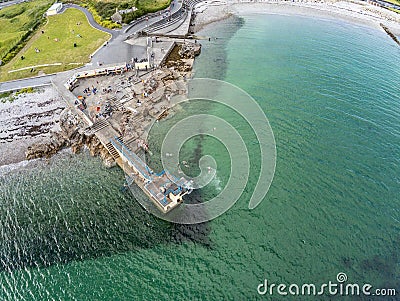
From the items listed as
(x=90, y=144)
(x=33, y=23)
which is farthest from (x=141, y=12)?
Answer: (x=90, y=144)

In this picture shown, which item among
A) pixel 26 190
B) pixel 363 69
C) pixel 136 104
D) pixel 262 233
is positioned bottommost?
pixel 26 190

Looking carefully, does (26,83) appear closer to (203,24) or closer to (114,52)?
(114,52)

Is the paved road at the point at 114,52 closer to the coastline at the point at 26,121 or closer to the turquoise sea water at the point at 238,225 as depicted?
the coastline at the point at 26,121

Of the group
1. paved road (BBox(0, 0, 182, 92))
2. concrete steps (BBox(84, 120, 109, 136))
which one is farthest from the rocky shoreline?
paved road (BBox(0, 0, 182, 92))

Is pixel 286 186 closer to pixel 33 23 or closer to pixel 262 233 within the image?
pixel 262 233

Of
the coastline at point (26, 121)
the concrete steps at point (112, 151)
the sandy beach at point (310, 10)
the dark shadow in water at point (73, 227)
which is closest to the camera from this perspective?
the dark shadow in water at point (73, 227)

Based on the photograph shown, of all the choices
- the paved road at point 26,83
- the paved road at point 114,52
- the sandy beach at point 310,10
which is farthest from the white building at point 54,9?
the sandy beach at point 310,10

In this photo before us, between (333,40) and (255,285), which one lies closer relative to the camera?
(255,285)
